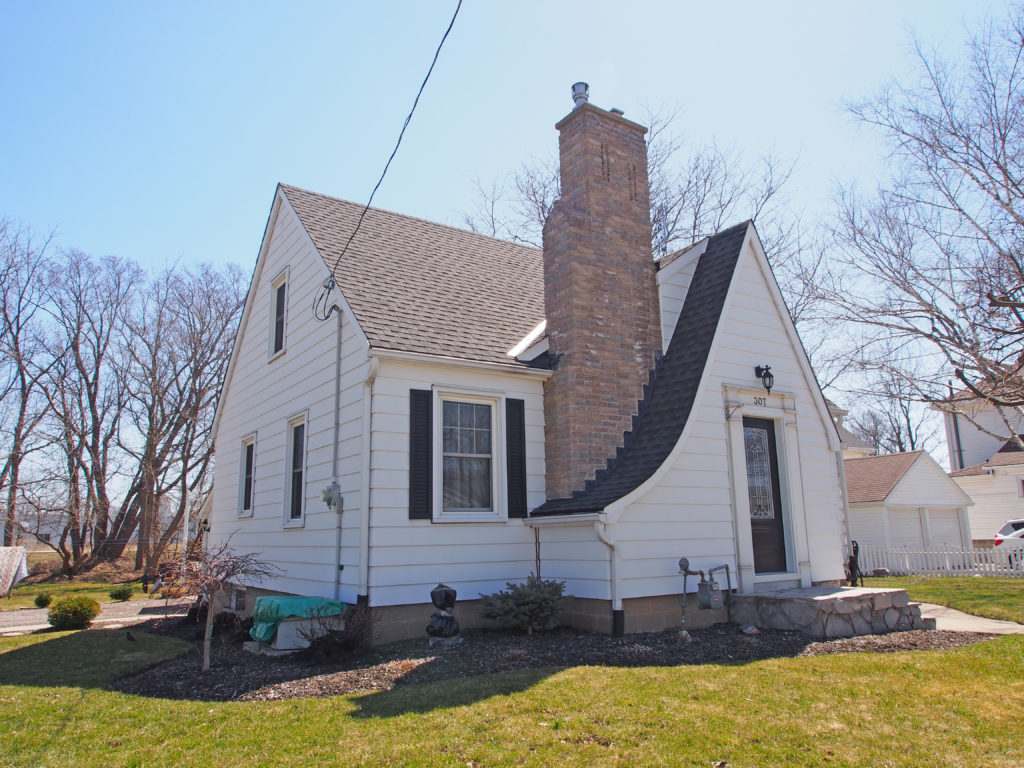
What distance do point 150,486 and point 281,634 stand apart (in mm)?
25408

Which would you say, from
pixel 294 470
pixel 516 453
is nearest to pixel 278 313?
pixel 294 470

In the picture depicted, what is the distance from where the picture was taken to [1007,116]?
48.8ft

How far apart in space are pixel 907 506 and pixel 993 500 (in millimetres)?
9094

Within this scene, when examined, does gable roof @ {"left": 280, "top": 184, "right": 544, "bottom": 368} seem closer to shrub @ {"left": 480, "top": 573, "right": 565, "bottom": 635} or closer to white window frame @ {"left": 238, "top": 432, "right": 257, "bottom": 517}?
shrub @ {"left": 480, "top": 573, "right": 565, "bottom": 635}

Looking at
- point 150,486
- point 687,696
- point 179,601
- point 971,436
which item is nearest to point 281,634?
point 687,696

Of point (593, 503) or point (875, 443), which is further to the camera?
point (875, 443)

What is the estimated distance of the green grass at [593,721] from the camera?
4309 millimetres

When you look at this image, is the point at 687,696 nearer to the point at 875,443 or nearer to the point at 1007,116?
the point at 1007,116

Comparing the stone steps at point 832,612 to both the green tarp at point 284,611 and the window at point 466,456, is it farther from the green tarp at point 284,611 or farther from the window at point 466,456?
the green tarp at point 284,611

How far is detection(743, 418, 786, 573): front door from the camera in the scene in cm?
973

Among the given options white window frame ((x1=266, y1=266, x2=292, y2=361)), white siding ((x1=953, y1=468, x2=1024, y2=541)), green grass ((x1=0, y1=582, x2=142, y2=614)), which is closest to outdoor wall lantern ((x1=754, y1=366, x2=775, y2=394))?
white window frame ((x1=266, y1=266, x2=292, y2=361))

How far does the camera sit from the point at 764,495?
9.95m

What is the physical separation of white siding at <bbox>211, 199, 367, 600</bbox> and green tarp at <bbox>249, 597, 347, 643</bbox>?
1.11 feet

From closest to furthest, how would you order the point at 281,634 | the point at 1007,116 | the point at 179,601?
the point at 281,634 → the point at 1007,116 → the point at 179,601
